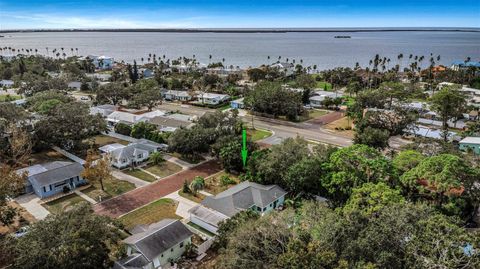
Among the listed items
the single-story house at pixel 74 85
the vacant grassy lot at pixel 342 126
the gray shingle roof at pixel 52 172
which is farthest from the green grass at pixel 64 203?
the single-story house at pixel 74 85

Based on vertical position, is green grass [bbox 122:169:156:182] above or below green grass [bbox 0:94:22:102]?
below

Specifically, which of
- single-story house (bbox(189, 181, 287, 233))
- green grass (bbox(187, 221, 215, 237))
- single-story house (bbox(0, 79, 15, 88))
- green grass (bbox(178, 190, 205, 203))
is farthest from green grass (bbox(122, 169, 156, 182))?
single-story house (bbox(0, 79, 15, 88))

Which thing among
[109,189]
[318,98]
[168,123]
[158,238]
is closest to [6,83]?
[168,123]

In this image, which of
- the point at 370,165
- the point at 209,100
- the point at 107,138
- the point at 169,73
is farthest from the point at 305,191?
the point at 169,73

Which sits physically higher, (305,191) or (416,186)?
(416,186)

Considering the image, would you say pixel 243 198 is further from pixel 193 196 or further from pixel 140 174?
pixel 140 174

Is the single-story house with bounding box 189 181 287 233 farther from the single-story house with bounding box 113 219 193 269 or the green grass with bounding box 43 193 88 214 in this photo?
the green grass with bounding box 43 193 88 214

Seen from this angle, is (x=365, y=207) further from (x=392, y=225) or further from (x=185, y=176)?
(x=185, y=176)

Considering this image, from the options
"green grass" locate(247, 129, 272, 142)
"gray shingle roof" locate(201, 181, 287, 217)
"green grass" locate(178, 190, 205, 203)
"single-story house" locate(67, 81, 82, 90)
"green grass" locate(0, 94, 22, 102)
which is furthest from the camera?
"single-story house" locate(67, 81, 82, 90)
